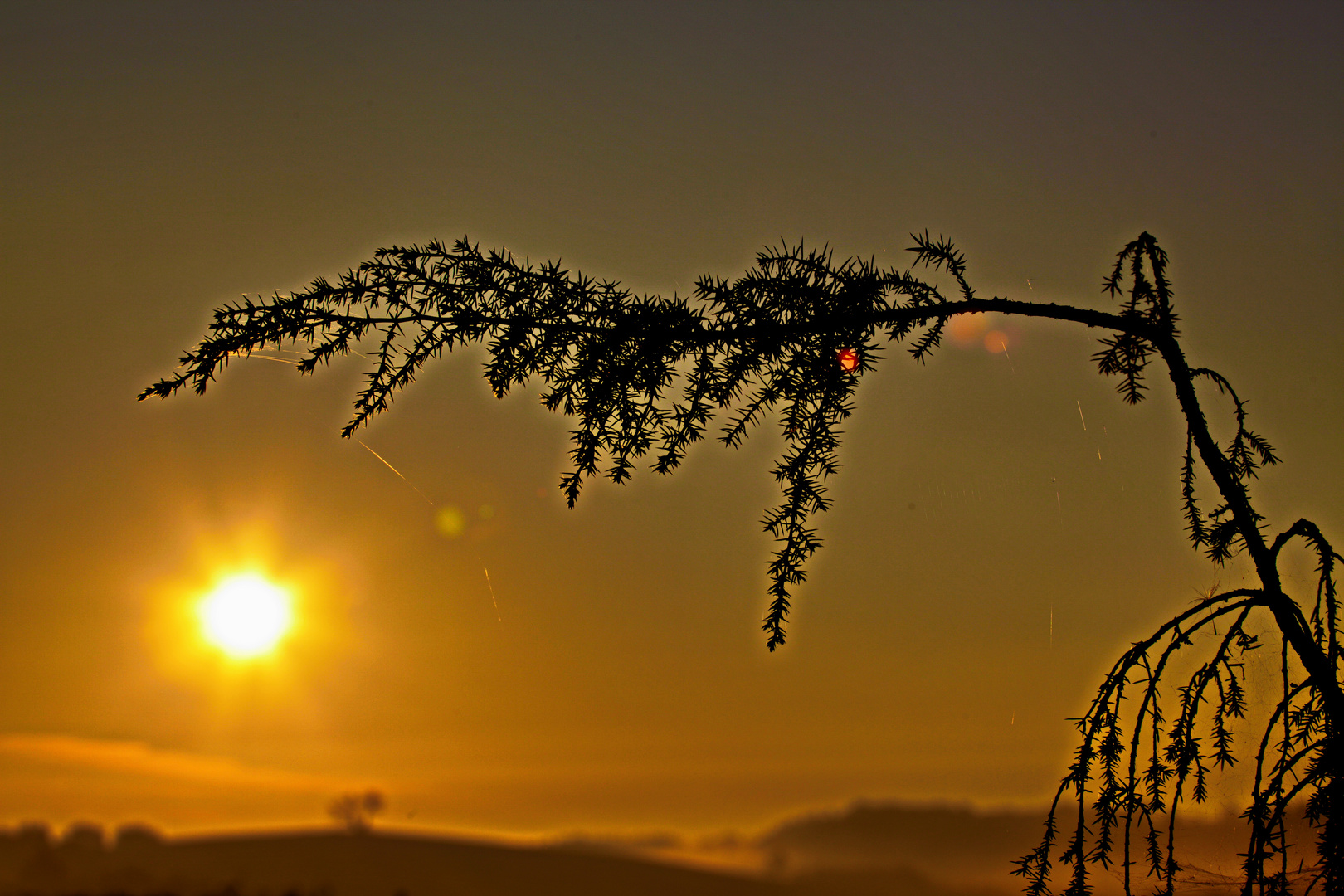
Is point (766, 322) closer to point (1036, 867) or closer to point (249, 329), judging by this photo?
point (249, 329)

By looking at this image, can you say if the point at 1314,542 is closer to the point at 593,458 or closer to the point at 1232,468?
the point at 1232,468

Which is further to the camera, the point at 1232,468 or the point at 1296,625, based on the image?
the point at 1232,468

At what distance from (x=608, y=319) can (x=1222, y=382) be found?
2012mm

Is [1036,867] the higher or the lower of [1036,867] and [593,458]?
the lower

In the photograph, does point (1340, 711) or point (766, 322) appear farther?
point (766, 322)

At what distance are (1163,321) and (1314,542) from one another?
0.78 metres

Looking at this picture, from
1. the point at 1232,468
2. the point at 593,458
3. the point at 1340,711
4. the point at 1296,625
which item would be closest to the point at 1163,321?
the point at 1232,468

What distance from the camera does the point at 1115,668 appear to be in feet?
7.87

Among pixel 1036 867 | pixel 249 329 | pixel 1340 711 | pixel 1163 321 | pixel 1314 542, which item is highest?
pixel 1163 321

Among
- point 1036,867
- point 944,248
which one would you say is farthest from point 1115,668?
point 944,248

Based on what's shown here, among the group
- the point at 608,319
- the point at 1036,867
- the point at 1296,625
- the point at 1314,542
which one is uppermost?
the point at 608,319

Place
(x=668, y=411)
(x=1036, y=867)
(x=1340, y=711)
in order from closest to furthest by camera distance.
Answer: (x=1340, y=711), (x=1036, y=867), (x=668, y=411)

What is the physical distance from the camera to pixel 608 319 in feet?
7.91

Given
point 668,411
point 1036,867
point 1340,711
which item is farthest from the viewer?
point 668,411
